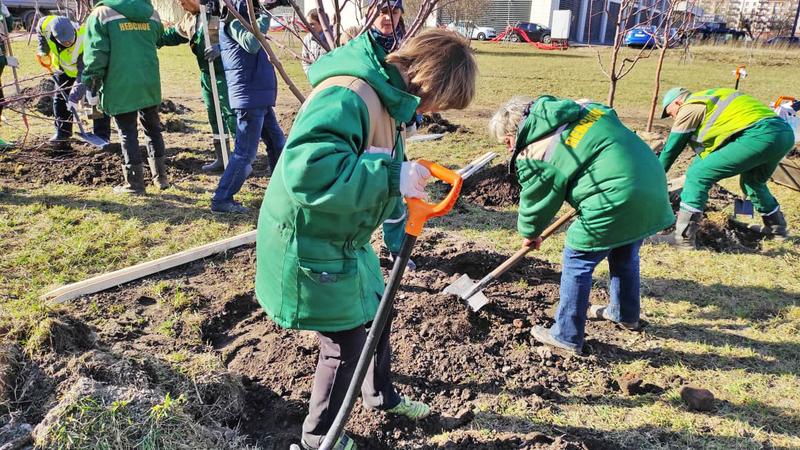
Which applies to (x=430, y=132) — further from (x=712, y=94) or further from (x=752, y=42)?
(x=752, y=42)

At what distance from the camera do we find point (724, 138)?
455 cm

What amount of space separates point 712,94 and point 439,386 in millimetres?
3389

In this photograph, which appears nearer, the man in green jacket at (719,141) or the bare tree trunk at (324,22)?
the bare tree trunk at (324,22)

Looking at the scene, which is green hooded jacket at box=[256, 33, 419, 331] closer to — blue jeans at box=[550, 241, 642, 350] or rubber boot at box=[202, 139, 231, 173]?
blue jeans at box=[550, 241, 642, 350]

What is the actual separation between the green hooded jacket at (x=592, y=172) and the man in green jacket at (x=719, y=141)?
1.88m

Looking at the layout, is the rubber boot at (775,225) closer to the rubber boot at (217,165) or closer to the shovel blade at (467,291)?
the shovel blade at (467,291)

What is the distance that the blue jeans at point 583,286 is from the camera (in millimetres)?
3082

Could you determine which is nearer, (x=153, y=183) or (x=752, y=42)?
(x=153, y=183)

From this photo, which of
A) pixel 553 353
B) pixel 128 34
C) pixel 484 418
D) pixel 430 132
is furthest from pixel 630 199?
pixel 430 132

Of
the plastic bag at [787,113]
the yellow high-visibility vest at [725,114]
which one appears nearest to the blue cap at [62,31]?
the yellow high-visibility vest at [725,114]

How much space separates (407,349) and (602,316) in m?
1.33

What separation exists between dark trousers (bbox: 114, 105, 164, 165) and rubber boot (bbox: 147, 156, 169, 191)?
5 centimetres

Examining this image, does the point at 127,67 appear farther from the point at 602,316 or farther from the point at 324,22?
the point at 602,316

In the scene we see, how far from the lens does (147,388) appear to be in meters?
2.38
